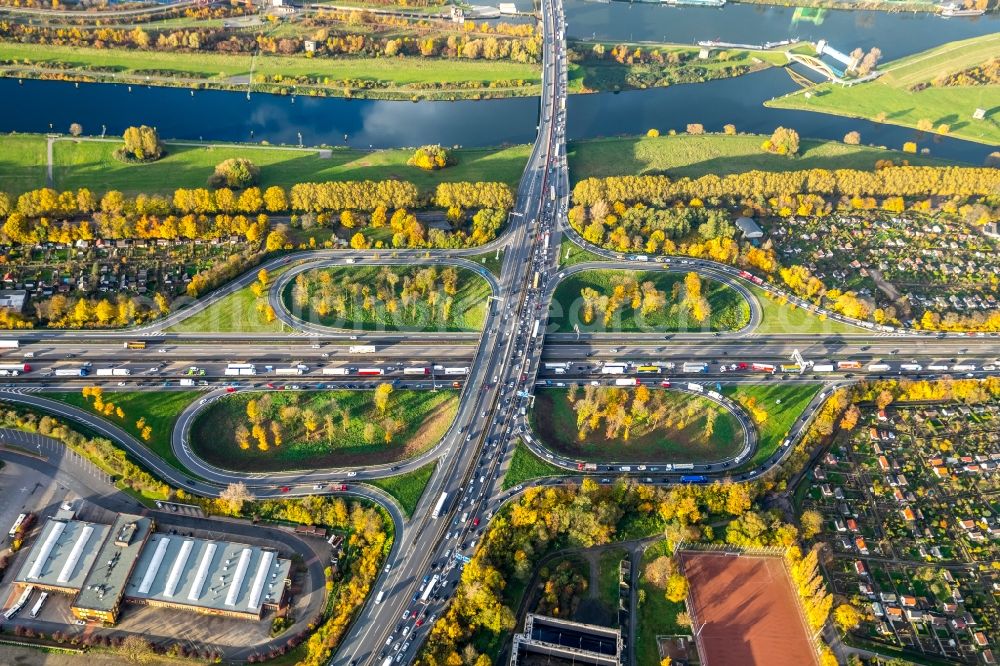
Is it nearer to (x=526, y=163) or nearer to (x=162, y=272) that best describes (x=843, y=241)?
(x=526, y=163)

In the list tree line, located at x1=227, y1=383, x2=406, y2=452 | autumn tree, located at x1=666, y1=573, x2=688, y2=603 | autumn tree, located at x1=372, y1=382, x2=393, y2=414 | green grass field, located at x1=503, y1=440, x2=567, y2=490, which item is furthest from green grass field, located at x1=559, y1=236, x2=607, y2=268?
autumn tree, located at x1=666, y1=573, x2=688, y2=603

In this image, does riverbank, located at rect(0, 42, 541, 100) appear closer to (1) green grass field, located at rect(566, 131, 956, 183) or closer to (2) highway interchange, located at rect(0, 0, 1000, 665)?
(1) green grass field, located at rect(566, 131, 956, 183)

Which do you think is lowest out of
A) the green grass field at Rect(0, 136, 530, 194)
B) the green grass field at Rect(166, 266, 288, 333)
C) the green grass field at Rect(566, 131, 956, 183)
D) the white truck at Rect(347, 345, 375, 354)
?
the white truck at Rect(347, 345, 375, 354)

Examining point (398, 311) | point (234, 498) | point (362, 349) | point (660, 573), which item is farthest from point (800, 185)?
point (234, 498)

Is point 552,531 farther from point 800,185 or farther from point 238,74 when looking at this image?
point 238,74

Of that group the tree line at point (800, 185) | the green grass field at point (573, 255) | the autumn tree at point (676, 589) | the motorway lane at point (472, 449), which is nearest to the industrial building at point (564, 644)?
the autumn tree at point (676, 589)

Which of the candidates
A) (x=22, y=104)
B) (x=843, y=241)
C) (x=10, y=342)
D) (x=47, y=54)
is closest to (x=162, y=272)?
(x=10, y=342)

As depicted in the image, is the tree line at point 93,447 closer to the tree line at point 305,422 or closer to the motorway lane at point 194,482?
the motorway lane at point 194,482
